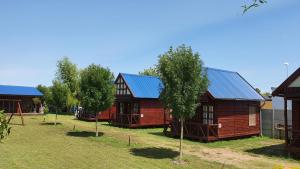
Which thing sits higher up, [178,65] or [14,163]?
[178,65]

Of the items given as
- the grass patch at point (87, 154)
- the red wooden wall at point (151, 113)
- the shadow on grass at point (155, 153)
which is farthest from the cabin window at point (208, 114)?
the red wooden wall at point (151, 113)

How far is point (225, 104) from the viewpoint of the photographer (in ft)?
83.9

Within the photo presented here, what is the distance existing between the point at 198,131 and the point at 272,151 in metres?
6.12

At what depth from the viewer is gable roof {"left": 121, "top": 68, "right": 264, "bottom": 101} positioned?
2588cm

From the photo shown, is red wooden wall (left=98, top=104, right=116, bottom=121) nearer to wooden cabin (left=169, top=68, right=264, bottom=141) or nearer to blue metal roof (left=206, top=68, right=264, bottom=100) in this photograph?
wooden cabin (left=169, top=68, right=264, bottom=141)

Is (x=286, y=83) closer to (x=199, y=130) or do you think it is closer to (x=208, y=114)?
(x=208, y=114)

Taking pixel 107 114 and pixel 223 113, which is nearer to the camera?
pixel 223 113

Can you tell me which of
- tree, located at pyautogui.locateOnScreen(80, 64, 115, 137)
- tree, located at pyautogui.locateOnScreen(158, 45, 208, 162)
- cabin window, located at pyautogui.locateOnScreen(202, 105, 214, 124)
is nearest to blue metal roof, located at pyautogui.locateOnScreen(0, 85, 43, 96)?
tree, located at pyautogui.locateOnScreen(80, 64, 115, 137)

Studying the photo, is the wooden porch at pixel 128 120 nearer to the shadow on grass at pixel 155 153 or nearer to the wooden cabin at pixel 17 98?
the shadow on grass at pixel 155 153

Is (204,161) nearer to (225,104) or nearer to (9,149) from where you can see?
(225,104)

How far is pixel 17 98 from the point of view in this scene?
52.3 metres

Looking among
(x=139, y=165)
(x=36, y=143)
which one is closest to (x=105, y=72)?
(x=36, y=143)

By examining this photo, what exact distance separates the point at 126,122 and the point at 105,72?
9.71 metres

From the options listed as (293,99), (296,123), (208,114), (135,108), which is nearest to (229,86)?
A: (208,114)
